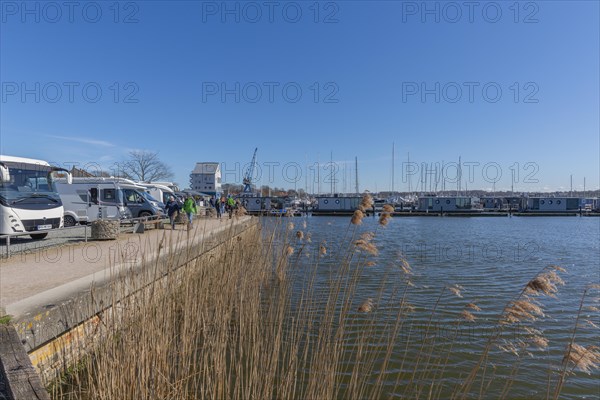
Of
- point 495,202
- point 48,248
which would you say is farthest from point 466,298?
point 495,202

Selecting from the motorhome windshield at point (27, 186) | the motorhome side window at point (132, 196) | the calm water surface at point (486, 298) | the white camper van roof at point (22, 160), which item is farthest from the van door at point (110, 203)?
the calm water surface at point (486, 298)

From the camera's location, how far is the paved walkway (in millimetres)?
4027

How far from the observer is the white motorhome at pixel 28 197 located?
869cm

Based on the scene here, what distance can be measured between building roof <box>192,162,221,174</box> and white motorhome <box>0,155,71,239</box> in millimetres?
75362

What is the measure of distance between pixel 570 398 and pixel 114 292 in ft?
18.0

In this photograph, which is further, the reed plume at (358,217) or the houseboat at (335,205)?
the houseboat at (335,205)

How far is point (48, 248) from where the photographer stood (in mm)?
8945

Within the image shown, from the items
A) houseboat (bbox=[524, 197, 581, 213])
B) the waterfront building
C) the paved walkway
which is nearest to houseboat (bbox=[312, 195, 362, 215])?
houseboat (bbox=[524, 197, 581, 213])

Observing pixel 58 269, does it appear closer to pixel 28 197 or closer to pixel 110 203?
pixel 28 197

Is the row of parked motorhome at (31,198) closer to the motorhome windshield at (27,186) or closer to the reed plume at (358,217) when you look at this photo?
the motorhome windshield at (27,186)

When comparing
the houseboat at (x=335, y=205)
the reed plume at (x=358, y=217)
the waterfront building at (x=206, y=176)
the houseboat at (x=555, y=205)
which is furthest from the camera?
the waterfront building at (x=206, y=176)

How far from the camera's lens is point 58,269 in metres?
6.49

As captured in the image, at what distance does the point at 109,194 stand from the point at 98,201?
603mm

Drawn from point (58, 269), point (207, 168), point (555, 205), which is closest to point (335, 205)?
point (555, 205)
